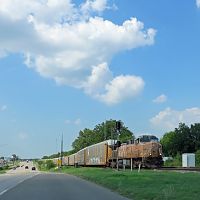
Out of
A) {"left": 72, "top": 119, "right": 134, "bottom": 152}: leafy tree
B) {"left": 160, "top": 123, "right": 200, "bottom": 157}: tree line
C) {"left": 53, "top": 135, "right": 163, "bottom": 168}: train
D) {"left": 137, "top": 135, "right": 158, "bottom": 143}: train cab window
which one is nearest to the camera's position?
{"left": 53, "top": 135, "right": 163, "bottom": 168}: train

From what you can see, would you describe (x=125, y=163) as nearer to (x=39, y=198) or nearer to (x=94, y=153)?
(x=94, y=153)

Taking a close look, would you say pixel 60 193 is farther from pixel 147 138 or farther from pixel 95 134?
pixel 95 134

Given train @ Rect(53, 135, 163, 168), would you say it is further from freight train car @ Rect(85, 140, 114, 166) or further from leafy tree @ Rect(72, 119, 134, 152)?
leafy tree @ Rect(72, 119, 134, 152)

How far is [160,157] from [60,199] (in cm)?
3203

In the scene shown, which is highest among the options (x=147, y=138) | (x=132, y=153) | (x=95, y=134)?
(x=95, y=134)

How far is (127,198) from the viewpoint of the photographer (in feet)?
65.5

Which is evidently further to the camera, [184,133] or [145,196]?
[184,133]

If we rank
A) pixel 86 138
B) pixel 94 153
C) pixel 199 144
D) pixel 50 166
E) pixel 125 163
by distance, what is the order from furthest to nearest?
pixel 86 138 < pixel 50 166 < pixel 199 144 < pixel 94 153 < pixel 125 163

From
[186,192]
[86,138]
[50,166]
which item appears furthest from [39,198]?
[86,138]

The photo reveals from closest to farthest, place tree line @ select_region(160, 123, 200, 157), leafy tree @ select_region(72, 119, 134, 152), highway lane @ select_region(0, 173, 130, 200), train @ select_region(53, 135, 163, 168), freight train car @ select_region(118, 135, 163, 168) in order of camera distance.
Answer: highway lane @ select_region(0, 173, 130, 200) → freight train car @ select_region(118, 135, 163, 168) → train @ select_region(53, 135, 163, 168) → tree line @ select_region(160, 123, 200, 157) → leafy tree @ select_region(72, 119, 134, 152)

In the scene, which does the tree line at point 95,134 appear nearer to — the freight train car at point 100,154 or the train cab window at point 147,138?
the freight train car at point 100,154

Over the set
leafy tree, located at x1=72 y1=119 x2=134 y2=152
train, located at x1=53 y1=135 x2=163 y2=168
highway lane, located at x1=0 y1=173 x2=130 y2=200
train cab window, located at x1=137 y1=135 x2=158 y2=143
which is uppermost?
leafy tree, located at x1=72 y1=119 x2=134 y2=152

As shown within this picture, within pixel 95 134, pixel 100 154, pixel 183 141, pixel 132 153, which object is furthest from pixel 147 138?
pixel 95 134

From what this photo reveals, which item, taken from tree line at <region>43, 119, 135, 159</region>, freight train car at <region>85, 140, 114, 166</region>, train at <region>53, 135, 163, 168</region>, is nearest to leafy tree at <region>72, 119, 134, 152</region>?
tree line at <region>43, 119, 135, 159</region>
